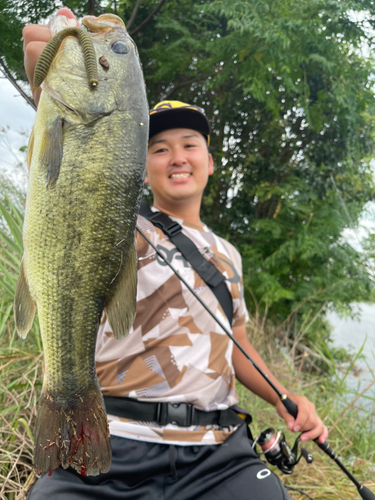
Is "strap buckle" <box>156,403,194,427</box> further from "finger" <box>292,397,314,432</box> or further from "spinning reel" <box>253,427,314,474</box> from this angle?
"finger" <box>292,397,314,432</box>

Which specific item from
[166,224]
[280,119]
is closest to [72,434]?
[166,224]

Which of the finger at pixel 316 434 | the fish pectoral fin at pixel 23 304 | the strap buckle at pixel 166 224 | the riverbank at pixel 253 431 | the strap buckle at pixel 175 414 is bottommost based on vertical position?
the riverbank at pixel 253 431

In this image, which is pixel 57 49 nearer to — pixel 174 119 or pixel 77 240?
pixel 77 240

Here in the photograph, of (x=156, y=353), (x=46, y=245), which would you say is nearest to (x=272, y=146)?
(x=156, y=353)

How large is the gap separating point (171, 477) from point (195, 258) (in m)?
1.05

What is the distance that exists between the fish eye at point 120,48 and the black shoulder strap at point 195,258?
0.95 m

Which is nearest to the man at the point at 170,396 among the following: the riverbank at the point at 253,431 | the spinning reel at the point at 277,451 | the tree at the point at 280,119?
the spinning reel at the point at 277,451

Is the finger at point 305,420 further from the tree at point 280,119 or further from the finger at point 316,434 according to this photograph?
the tree at point 280,119

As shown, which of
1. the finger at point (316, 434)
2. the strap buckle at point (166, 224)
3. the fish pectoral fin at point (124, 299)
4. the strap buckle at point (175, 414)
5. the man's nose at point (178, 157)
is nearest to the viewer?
the fish pectoral fin at point (124, 299)

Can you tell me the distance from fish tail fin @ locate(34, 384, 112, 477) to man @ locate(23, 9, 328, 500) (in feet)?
1.07

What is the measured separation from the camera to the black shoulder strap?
2.10 m

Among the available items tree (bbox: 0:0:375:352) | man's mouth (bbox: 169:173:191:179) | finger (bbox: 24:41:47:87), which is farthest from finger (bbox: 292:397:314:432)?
tree (bbox: 0:0:375:352)

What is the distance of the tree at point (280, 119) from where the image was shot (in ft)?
15.8

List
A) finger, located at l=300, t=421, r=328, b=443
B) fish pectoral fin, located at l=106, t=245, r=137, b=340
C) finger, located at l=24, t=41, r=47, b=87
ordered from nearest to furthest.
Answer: fish pectoral fin, located at l=106, t=245, r=137, b=340 → finger, located at l=24, t=41, r=47, b=87 → finger, located at l=300, t=421, r=328, b=443
